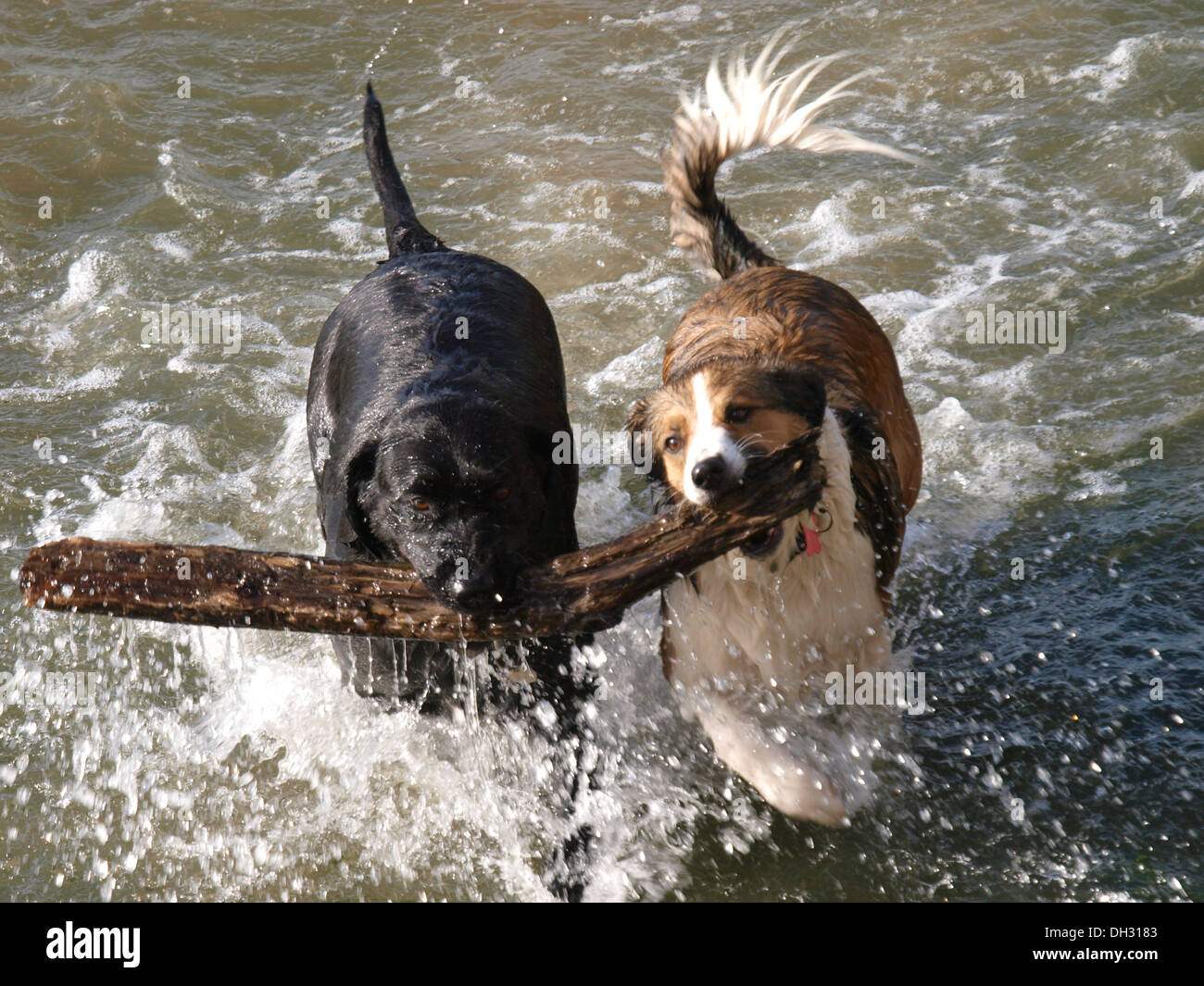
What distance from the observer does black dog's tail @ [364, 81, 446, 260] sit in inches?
203

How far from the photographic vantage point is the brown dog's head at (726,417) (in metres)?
3.37

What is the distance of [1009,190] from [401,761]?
5.32 meters

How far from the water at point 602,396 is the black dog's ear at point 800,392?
126 centimetres

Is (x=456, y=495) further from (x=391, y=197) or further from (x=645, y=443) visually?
(x=391, y=197)

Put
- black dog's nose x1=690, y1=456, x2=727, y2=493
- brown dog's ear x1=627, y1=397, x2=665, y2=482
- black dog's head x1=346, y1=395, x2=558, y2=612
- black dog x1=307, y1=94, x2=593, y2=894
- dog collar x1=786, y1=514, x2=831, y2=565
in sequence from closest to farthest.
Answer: black dog's nose x1=690, y1=456, x2=727, y2=493 → black dog's head x1=346, y1=395, x2=558, y2=612 → black dog x1=307, y1=94, x2=593, y2=894 → dog collar x1=786, y1=514, x2=831, y2=565 → brown dog's ear x1=627, y1=397, x2=665, y2=482

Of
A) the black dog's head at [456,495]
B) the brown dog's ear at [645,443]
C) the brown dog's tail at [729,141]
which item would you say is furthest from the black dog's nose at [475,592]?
the brown dog's tail at [729,141]

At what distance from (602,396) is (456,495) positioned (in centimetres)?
269

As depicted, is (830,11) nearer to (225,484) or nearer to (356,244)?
(356,244)

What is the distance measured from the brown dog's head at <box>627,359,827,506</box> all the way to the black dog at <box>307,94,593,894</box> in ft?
1.48

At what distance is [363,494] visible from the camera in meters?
3.85

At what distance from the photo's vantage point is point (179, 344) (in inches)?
268

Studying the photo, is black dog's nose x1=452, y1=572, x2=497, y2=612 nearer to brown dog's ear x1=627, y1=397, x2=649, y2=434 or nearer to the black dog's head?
the black dog's head

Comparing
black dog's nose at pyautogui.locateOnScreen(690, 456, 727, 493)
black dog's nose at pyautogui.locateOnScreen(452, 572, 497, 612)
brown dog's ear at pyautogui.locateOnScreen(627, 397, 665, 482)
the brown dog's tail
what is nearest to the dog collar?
brown dog's ear at pyautogui.locateOnScreen(627, 397, 665, 482)

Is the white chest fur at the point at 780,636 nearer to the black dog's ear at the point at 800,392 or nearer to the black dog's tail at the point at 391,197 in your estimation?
the black dog's ear at the point at 800,392
